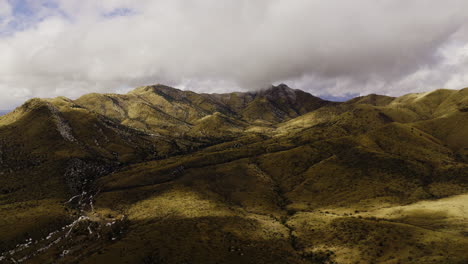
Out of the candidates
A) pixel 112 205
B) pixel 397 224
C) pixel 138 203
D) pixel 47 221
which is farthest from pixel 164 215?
pixel 397 224

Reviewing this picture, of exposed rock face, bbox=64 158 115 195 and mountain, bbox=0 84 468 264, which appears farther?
exposed rock face, bbox=64 158 115 195

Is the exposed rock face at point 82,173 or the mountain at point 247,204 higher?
the exposed rock face at point 82,173

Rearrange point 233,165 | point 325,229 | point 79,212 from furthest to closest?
point 233,165
point 79,212
point 325,229

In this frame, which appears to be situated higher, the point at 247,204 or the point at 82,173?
the point at 82,173

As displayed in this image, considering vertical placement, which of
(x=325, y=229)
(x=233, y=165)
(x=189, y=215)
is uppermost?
(x=233, y=165)

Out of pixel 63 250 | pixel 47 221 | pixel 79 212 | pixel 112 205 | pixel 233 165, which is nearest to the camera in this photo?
pixel 63 250

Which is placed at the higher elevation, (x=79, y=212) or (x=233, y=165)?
(x=233, y=165)

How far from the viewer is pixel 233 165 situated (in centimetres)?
16962

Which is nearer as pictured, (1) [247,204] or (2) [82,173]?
(1) [247,204]

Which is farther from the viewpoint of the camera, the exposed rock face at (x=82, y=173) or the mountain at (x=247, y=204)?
the exposed rock face at (x=82, y=173)

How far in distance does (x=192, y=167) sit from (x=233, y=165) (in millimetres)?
27439

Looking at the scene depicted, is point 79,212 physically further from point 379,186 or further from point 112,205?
point 379,186

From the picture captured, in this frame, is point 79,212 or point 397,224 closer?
point 397,224

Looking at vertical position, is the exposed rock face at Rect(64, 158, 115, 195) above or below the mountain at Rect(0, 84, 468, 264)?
above
